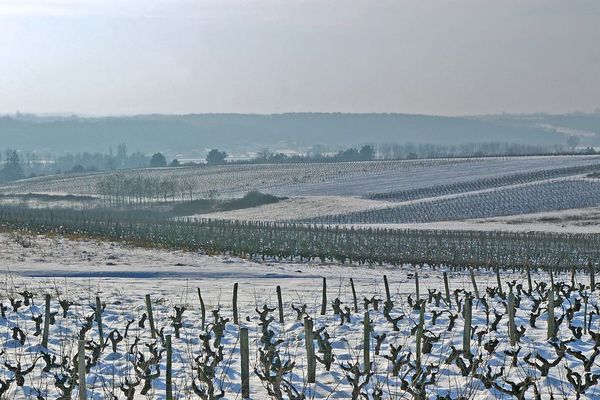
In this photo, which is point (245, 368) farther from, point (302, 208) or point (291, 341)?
point (302, 208)

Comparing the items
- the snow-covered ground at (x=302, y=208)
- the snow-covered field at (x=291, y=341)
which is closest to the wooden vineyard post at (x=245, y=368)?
the snow-covered field at (x=291, y=341)

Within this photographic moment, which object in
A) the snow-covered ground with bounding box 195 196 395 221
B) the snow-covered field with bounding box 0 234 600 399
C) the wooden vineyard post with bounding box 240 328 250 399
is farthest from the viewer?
the snow-covered ground with bounding box 195 196 395 221

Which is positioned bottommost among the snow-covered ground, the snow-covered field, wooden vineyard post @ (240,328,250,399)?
the snow-covered ground

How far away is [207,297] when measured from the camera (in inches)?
1000

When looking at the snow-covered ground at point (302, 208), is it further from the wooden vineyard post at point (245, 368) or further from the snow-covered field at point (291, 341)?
the wooden vineyard post at point (245, 368)

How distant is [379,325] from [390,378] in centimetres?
460

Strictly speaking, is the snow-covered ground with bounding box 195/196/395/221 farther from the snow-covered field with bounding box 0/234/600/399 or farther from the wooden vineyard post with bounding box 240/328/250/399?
the wooden vineyard post with bounding box 240/328/250/399

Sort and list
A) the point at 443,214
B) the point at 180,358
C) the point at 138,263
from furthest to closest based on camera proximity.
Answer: the point at 443,214 < the point at 138,263 < the point at 180,358

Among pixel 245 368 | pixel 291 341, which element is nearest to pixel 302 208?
pixel 291 341

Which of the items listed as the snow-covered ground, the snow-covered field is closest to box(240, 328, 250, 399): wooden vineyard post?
the snow-covered field

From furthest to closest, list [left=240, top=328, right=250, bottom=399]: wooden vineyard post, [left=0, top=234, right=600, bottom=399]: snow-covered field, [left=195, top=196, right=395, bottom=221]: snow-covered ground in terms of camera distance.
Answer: [left=195, top=196, right=395, bottom=221]: snow-covered ground
[left=0, top=234, right=600, bottom=399]: snow-covered field
[left=240, top=328, right=250, bottom=399]: wooden vineyard post

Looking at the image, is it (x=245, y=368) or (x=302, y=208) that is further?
(x=302, y=208)

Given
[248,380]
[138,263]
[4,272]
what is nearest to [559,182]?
[138,263]

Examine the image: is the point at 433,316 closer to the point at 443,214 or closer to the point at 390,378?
the point at 390,378
